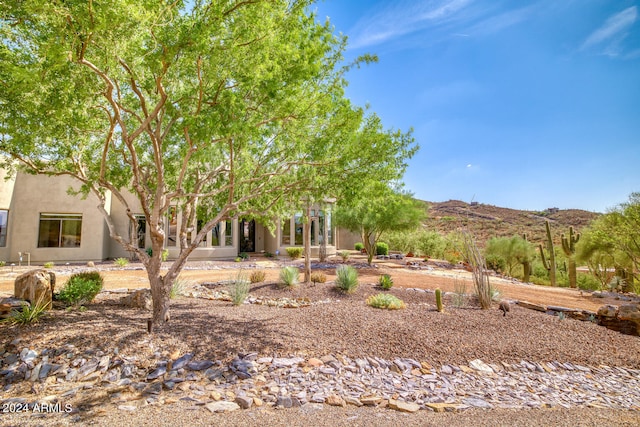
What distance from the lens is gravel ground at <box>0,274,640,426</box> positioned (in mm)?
3590

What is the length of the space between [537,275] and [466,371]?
2224 centimetres

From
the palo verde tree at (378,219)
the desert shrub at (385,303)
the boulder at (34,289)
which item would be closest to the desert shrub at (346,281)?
the desert shrub at (385,303)

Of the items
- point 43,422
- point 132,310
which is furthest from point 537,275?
point 43,422

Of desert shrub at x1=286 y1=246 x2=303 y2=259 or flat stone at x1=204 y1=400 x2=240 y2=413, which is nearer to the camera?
flat stone at x1=204 y1=400 x2=240 y2=413

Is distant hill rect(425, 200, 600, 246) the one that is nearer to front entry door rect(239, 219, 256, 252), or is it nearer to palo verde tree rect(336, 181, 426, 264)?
palo verde tree rect(336, 181, 426, 264)

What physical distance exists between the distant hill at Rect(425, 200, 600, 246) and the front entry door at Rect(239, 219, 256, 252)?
20.3 meters

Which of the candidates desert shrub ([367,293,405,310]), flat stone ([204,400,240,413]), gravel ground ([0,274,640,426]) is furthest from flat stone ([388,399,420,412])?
desert shrub ([367,293,405,310])

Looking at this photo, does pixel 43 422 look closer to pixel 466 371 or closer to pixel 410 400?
pixel 410 400

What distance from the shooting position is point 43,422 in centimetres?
334

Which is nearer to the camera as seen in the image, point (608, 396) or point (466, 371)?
point (608, 396)

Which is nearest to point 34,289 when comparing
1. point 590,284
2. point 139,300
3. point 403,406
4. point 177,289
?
point 139,300

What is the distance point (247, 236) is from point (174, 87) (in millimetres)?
18890

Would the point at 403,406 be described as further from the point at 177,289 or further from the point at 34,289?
the point at 34,289

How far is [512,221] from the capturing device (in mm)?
44281
